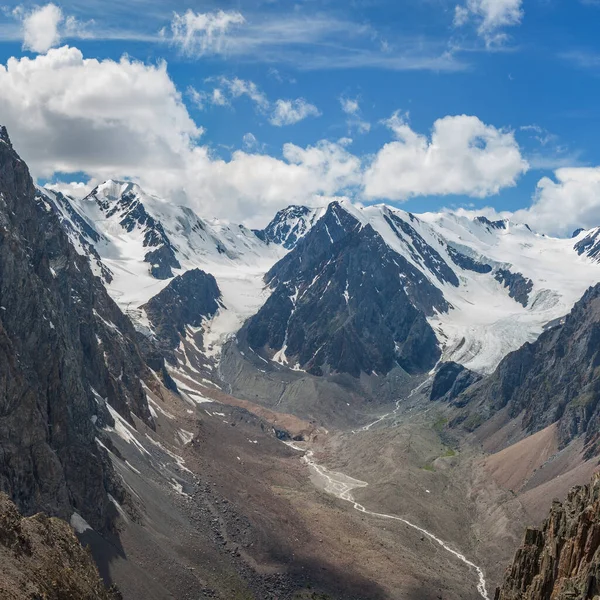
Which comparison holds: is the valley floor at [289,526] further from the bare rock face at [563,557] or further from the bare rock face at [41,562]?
the bare rock face at [563,557]

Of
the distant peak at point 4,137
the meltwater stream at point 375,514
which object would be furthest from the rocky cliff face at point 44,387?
the meltwater stream at point 375,514

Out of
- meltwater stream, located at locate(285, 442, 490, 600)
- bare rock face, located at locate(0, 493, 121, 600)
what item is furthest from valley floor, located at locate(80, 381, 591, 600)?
bare rock face, located at locate(0, 493, 121, 600)

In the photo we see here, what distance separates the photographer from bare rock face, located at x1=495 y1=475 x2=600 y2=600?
176 ft

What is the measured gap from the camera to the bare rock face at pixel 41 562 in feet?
172

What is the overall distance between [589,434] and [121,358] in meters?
118

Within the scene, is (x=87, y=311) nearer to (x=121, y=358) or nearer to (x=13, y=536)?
(x=121, y=358)

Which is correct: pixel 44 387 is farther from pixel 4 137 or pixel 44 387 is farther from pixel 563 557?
pixel 4 137

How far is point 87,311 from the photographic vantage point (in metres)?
177

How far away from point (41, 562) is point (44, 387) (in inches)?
2201

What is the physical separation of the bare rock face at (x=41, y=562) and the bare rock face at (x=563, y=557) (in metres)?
37.8

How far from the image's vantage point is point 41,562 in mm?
58000

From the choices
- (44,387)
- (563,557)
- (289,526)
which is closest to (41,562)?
(563,557)

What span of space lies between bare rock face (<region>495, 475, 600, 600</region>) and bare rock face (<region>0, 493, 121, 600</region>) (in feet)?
124

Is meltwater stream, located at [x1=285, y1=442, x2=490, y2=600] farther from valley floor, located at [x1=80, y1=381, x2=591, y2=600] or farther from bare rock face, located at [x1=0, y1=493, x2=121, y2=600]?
bare rock face, located at [x1=0, y1=493, x2=121, y2=600]
